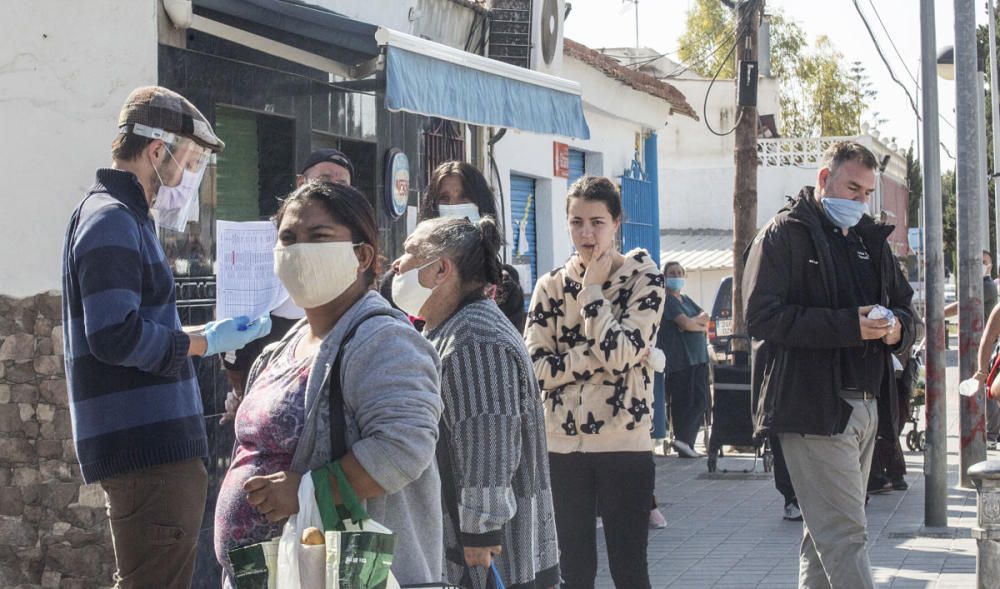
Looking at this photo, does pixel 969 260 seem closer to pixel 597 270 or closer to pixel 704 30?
pixel 597 270

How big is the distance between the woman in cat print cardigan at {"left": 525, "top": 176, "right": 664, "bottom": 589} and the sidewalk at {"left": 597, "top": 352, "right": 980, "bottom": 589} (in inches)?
92.9

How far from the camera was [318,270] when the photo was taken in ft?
11.4

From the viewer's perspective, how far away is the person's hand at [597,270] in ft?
19.4

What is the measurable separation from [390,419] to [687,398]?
11204 millimetres

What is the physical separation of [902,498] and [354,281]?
28.2ft

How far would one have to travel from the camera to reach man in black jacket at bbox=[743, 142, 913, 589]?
5789 millimetres

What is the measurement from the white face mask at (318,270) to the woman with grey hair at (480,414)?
2.77 ft

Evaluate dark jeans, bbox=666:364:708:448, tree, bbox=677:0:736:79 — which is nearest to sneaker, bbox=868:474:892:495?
dark jeans, bbox=666:364:708:448

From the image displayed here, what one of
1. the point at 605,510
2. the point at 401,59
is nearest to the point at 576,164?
the point at 401,59

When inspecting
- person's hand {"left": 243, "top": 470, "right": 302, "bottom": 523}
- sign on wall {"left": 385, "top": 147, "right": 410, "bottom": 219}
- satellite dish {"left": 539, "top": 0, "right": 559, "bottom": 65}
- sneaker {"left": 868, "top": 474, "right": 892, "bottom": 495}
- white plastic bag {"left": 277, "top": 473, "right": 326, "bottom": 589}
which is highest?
satellite dish {"left": 539, "top": 0, "right": 559, "bottom": 65}

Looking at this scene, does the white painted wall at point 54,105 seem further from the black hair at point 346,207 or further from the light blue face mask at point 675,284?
the light blue face mask at point 675,284

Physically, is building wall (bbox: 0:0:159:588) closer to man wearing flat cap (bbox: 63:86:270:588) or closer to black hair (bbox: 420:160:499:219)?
black hair (bbox: 420:160:499:219)

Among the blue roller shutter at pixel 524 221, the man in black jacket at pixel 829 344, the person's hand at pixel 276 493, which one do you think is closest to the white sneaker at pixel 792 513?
the blue roller shutter at pixel 524 221

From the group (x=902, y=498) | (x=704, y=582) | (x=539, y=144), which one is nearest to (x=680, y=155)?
(x=539, y=144)
